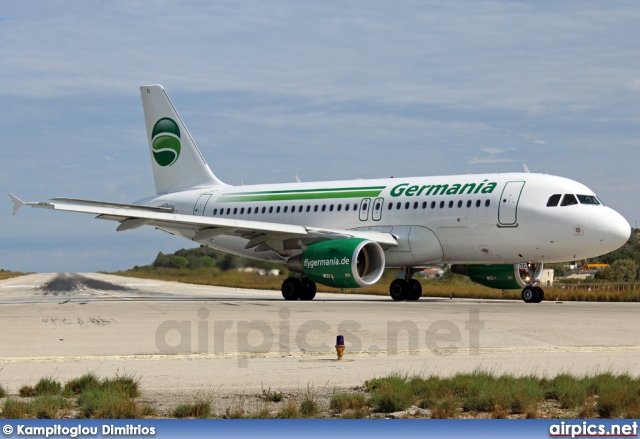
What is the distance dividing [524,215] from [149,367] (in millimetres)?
17118

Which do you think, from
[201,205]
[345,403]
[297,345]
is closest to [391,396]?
A: [345,403]

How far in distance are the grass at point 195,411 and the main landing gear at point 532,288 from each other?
2064 centimetres

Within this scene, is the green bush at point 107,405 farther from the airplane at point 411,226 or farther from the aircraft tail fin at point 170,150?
the aircraft tail fin at point 170,150

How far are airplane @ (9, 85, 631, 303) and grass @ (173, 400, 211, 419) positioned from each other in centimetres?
1841

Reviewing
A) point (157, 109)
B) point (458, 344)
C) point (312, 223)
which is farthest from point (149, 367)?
point (157, 109)

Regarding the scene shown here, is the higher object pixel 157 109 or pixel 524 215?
pixel 157 109

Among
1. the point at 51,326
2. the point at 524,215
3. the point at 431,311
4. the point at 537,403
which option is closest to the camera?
the point at 537,403

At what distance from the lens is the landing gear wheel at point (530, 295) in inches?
1141

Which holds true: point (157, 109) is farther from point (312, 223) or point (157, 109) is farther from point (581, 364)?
point (581, 364)

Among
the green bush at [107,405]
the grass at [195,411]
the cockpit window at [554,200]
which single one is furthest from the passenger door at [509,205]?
the grass at [195,411]

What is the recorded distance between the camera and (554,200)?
28016mm

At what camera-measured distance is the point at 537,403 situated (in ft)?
33.2

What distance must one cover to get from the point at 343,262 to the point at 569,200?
6.86 meters

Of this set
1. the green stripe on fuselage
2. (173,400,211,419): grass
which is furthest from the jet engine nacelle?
(173,400,211,419): grass
